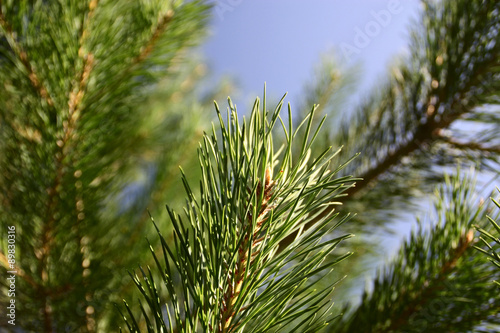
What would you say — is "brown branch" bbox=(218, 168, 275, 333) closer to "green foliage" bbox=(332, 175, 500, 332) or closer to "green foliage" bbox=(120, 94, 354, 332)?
"green foliage" bbox=(120, 94, 354, 332)

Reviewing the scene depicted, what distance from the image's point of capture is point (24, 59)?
0.58 meters

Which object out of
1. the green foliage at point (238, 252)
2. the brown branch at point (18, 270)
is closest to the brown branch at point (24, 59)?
the brown branch at point (18, 270)

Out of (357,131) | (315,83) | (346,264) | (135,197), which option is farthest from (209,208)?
(315,83)

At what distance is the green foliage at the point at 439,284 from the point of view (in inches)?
21.0

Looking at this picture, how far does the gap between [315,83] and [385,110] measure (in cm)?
47

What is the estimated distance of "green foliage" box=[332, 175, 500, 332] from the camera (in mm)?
534

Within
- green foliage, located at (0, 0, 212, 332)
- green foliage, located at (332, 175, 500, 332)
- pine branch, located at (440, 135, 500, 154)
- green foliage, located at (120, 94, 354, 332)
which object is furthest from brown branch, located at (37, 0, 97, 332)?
pine branch, located at (440, 135, 500, 154)

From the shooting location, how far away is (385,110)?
2.61 ft

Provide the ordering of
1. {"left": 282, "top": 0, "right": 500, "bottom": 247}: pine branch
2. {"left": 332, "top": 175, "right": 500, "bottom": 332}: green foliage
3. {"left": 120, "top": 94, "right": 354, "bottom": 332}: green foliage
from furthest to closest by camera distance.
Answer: {"left": 282, "top": 0, "right": 500, "bottom": 247}: pine branch < {"left": 332, "top": 175, "right": 500, "bottom": 332}: green foliage < {"left": 120, "top": 94, "right": 354, "bottom": 332}: green foliage

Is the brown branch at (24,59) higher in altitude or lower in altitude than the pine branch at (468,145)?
higher

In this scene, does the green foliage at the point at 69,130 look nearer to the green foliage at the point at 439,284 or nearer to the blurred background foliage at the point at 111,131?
the blurred background foliage at the point at 111,131

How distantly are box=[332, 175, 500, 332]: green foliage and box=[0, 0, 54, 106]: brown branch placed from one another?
54 cm

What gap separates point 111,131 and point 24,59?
156 millimetres

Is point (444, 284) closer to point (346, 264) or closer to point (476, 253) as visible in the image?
point (476, 253)
